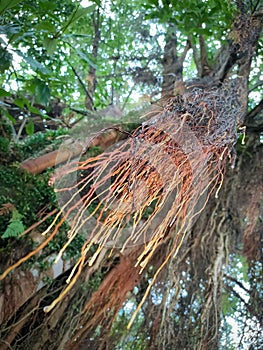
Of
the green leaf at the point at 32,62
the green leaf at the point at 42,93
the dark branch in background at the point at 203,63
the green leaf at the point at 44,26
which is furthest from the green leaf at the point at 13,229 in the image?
the dark branch in background at the point at 203,63

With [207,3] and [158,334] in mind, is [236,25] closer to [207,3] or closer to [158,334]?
[207,3]

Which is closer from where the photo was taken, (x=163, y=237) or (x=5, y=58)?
(x=5, y=58)

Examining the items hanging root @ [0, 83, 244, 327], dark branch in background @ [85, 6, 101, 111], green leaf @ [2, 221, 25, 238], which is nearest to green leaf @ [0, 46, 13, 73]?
hanging root @ [0, 83, 244, 327]

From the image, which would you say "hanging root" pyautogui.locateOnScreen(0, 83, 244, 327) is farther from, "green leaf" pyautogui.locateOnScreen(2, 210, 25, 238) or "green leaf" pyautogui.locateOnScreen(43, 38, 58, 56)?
"green leaf" pyautogui.locateOnScreen(2, 210, 25, 238)

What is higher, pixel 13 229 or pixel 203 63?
pixel 203 63

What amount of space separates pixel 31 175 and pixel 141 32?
1224mm

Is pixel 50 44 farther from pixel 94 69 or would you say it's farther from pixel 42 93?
pixel 94 69

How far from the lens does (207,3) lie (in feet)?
5.81

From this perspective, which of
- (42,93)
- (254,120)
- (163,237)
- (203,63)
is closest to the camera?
(42,93)

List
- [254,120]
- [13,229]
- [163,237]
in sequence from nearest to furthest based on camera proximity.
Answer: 1. [13,229]
2. [163,237]
3. [254,120]

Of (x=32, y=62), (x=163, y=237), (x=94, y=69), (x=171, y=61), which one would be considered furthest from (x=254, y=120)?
(x=32, y=62)

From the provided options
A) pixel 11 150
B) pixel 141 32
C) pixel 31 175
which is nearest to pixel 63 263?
pixel 31 175

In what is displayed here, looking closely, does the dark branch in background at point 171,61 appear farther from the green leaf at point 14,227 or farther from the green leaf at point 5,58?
the green leaf at point 5,58

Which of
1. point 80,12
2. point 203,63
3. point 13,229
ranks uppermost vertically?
point 203,63
